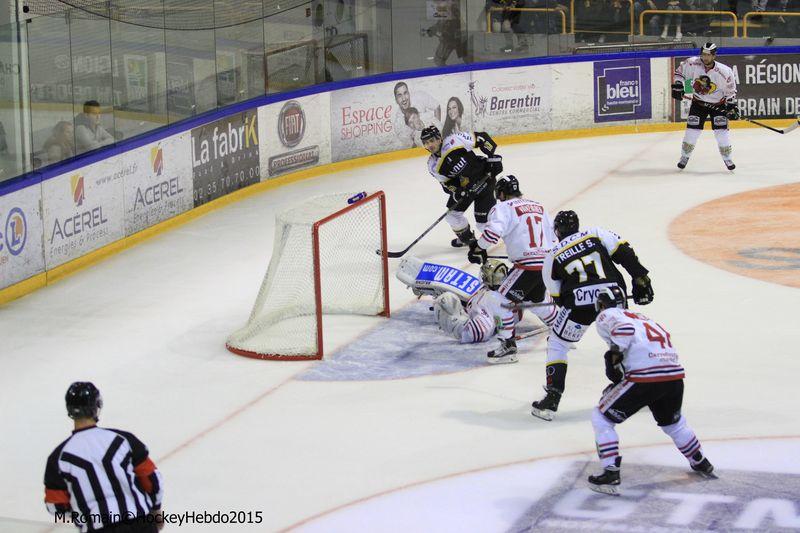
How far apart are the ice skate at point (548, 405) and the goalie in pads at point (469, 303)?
127 centimetres

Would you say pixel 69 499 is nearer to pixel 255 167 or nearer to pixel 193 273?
pixel 193 273

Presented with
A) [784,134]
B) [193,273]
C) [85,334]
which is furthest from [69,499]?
[784,134]

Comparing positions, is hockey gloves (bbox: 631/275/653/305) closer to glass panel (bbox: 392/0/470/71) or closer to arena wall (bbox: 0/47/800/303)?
arena wall (bbox: 0/47/800/303)

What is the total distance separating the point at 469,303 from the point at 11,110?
464 centimetres

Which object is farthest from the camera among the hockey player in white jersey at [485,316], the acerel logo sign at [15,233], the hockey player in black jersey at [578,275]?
the acerel logo sign at [15,233]

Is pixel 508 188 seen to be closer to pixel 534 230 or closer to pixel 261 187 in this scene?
pixel 534 230

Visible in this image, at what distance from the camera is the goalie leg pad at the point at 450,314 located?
1107 cm

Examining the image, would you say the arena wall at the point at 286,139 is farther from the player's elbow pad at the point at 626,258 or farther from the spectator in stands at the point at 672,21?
the player's elbow pad at the point at 626,258

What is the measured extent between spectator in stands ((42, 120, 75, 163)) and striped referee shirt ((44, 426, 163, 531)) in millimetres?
7521

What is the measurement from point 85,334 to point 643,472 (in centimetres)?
523

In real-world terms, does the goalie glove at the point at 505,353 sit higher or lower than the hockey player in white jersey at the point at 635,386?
lower

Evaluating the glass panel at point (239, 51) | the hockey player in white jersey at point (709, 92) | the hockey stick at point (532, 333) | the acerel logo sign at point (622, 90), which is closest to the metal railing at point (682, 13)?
the acerel logo sign at point (622, 90)

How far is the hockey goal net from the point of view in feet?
35.2

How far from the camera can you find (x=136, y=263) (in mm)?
13711
